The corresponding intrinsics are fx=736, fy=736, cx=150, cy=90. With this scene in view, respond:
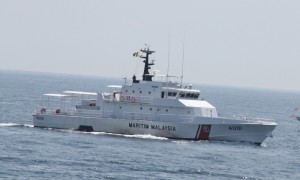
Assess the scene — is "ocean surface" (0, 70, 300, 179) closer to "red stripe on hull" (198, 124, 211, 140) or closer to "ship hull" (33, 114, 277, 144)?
"ship hull" (33, 114, 277, 144)

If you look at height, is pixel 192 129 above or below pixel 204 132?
above

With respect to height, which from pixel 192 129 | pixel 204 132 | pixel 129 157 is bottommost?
pixel 129 157

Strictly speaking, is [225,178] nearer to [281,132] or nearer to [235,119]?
[235,119]

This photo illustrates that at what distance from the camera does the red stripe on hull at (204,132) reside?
61.6 meters

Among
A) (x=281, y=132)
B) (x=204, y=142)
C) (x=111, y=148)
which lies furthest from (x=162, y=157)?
(x=281, y=132)

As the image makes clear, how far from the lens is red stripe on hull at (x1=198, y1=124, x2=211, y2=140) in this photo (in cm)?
6164

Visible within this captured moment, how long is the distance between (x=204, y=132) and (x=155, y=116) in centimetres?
462

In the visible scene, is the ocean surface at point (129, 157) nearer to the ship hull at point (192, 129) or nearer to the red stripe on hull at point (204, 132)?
the ship hull at point (192, 129)

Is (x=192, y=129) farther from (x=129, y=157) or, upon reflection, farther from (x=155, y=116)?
(x=129, y=157)

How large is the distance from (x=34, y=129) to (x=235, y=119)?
58.4 ft

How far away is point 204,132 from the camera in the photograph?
2434 inches

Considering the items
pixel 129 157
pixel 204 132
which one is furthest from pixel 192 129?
pixel 129 157

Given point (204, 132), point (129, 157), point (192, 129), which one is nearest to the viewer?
point (129, 157)

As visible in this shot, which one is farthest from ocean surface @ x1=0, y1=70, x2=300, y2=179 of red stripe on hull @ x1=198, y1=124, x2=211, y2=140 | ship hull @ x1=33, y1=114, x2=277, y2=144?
red stripe on hull @ x1=198, y1=124, x2=211, y2=140
